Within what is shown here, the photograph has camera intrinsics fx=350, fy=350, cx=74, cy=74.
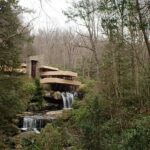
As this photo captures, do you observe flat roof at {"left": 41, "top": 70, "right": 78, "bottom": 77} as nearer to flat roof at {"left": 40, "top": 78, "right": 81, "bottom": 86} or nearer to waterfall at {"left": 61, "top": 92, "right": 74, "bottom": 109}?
flat roof at {"left": 40, "top": 78, "right": 81, "bottom": 86}

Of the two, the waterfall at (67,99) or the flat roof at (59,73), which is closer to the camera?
the waterfall at (67,99)

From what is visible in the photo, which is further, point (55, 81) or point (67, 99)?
point (55, 81)

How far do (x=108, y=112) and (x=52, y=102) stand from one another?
11.0 metres

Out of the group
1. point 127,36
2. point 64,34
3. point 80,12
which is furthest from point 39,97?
point 64,34

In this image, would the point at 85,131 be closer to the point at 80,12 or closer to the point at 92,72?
the point at 80,12

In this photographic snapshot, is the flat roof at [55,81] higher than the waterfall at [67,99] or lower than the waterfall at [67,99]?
higher

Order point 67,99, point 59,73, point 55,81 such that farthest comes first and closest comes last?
1. point 59,73
2. point 55,81
3. point 67,99

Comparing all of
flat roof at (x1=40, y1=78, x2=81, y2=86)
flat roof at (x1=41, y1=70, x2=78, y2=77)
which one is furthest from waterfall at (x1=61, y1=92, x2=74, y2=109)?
flat roof at (x1=41, y1=70, x2=78, y2=77)

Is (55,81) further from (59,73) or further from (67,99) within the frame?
(67,99)

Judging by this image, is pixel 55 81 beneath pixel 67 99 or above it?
above

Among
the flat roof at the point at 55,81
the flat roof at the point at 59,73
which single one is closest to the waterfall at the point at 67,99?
the flat roof at the point at 55,81

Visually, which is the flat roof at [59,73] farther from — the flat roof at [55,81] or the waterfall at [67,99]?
the waterfall at [67,99]

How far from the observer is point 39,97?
82.9 ft

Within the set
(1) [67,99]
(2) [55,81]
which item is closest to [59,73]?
(2) [55,81]
